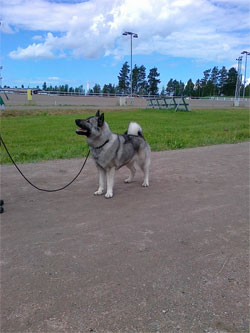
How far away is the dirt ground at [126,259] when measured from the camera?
2.34 meters

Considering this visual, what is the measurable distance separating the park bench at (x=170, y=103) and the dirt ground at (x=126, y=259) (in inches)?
907

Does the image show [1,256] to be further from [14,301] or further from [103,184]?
[103,184]

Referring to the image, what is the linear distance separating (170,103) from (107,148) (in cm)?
2535

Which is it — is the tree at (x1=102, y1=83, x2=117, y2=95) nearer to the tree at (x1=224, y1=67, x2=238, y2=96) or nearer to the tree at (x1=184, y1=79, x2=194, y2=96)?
the tree at (x1=184, y1=79, x2=194, y2=96)

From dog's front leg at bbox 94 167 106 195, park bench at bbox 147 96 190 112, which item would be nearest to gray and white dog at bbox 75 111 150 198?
dog's front leg at bbox 94 167 106 195

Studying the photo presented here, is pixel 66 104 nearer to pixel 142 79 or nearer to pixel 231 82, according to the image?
pixel 142 79

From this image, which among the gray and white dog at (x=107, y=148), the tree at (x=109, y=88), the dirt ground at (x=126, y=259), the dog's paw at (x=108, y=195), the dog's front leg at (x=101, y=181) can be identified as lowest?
the dirt ground at (x=126, y=259)

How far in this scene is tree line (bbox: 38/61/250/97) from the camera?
97188 millimetres

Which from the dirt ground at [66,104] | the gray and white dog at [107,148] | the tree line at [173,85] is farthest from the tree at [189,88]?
the gray and white dog at [107,148]

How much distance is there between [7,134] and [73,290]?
11.7 metres

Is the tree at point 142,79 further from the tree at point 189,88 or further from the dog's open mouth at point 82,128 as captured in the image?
the dog's open mouth at point 82,128

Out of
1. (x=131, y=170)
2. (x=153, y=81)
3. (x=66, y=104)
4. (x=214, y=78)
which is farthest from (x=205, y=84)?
(x=131, y=170)

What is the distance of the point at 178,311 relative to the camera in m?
2.39

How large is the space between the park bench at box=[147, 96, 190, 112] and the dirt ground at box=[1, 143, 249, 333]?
23.0 m
